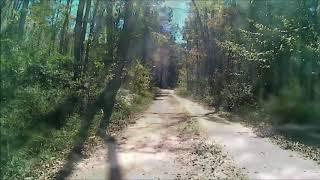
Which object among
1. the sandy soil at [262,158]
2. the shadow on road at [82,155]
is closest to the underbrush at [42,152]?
the shadow on road at [82,155]

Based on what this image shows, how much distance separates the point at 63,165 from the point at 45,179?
1579 millimetres

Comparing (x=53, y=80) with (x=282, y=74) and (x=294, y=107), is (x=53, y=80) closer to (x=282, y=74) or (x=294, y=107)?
(x=294, y=107)

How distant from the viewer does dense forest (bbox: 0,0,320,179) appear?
31.1 feet

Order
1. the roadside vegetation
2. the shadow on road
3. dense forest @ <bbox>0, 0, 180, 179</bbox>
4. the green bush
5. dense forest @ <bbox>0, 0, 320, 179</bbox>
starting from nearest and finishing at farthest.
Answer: dense forest @ <bbox>0, 0, 180, 179</bbox> < dense forest @ <bbox>0, 0, 320, 179</bbox> < the shadow on road < the roadside vegetation < the green bush

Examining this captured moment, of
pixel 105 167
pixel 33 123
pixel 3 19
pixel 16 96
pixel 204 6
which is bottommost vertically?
pixel 105 167

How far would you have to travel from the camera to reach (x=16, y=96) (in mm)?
8805

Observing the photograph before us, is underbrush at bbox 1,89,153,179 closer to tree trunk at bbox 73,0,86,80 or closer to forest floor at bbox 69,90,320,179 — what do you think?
forest floor at bbox 69,90,320,179

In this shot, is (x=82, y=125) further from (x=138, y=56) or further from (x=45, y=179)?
(x=138, y=56)

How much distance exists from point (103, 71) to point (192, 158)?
1475 cm

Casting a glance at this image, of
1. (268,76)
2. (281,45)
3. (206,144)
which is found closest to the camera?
(206,144)

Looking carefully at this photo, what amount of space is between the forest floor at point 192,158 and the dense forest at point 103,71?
1070mm

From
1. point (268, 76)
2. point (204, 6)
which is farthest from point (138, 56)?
point (268, 76)

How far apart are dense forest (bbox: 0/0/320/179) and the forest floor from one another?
3.51ft

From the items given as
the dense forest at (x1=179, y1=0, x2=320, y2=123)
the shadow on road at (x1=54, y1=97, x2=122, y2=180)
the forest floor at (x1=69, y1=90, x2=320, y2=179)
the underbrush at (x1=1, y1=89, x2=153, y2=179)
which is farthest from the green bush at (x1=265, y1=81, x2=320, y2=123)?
the underbrush at (x1=1, y1=89, x2=153, y2=179)
